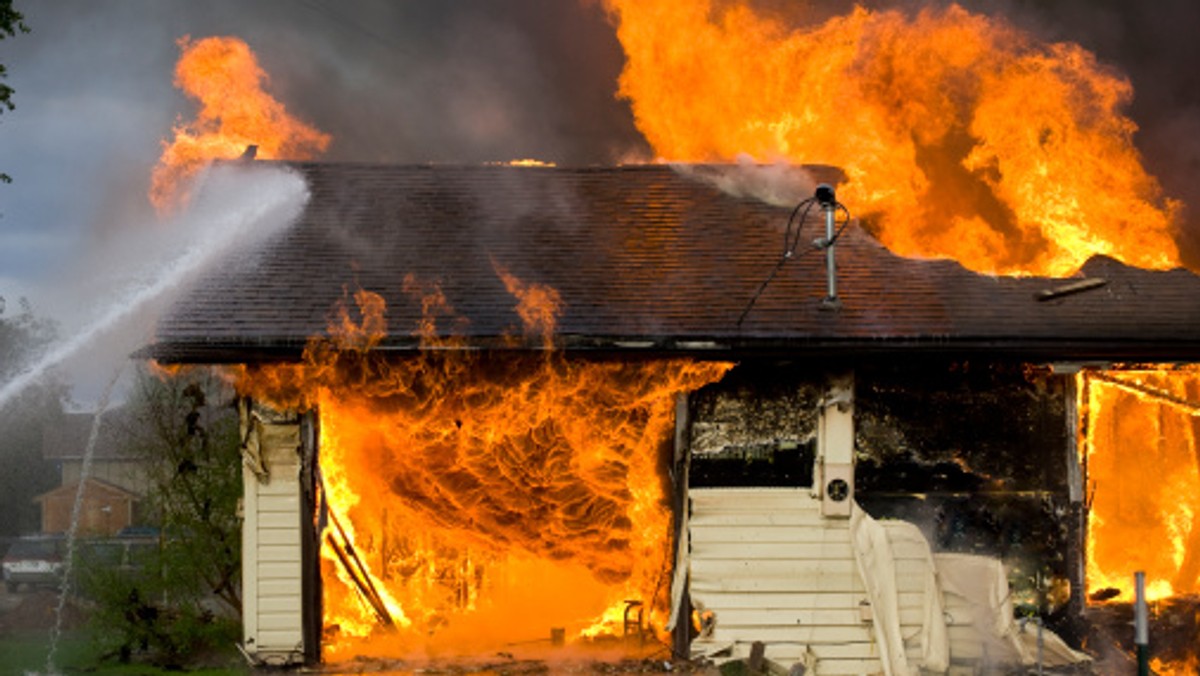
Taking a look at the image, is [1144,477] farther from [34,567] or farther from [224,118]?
[34,567]

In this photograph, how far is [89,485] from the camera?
38031 mm

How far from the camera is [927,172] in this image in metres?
14.8

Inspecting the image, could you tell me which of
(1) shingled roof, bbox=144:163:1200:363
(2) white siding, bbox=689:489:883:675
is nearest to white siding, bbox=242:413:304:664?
(1) shingled roof, bbox=144:163:1200:363

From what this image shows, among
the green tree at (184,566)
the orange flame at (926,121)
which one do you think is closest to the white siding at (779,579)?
the orange flame at (926,121)

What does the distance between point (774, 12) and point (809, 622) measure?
8.44 metres

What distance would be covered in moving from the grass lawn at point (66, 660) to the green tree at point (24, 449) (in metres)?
21.2

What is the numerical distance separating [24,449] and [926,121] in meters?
38.3

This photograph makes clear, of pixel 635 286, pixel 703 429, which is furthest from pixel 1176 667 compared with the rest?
pixel 635 286

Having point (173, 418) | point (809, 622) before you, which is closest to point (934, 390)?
point (809, 622)

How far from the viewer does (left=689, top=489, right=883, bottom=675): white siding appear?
10.8m

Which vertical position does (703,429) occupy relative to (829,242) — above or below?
below

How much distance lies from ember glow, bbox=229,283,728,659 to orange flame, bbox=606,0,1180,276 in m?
4.31

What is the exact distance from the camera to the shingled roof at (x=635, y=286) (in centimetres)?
1070

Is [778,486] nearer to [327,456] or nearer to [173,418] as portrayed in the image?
[327,456]
